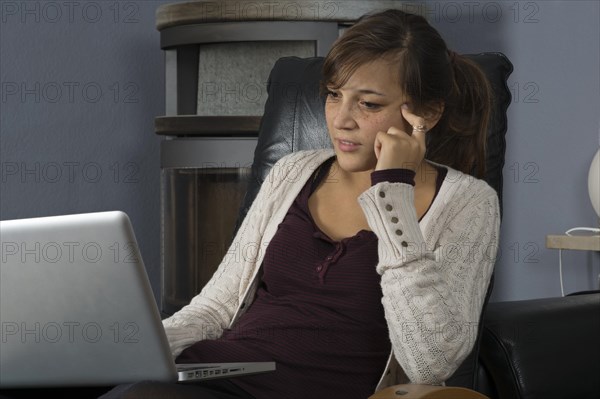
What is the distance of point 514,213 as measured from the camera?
9.94 ft

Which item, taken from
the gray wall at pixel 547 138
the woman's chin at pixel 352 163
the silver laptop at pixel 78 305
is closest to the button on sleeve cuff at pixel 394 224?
the woman's chin at pixel 352 163

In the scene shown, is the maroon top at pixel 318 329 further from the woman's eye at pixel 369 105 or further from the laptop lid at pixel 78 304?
the laptop lid at pixel 78 304

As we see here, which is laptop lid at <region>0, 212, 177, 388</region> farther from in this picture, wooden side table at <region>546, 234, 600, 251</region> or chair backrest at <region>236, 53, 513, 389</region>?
wooden side table at <region>546, 234, 600, 251</region>

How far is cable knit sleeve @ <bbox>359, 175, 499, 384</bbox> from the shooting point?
53.7 inches

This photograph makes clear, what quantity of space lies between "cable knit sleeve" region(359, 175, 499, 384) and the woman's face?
0.42ft

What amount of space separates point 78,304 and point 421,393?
16.2 inches

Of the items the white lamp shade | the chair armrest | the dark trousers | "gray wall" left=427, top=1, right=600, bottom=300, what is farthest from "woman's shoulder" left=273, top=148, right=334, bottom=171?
"gray wall" left=427, top=1, right=600, bottom=300

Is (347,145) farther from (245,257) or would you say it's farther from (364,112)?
(245,257)

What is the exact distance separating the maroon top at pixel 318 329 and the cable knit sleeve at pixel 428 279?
2.8 inches

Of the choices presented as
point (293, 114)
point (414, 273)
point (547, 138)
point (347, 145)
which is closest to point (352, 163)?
point (347, 145)

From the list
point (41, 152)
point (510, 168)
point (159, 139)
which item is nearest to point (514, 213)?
point (510, 168)

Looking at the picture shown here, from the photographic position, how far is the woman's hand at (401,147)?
1466 millimetres

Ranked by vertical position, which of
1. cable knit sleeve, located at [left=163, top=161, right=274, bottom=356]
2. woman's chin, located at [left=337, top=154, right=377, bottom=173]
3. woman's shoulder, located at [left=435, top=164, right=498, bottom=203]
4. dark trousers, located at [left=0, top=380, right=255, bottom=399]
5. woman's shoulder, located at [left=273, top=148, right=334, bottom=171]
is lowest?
dark trousers, located at [left=0, top=380, right=255, bottom=399]

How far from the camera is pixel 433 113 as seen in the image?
1.61 m
